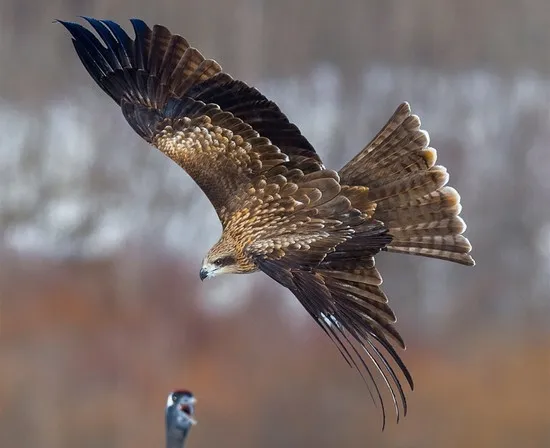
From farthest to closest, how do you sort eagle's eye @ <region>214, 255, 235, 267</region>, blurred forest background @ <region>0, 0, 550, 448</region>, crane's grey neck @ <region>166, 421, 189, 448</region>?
1. blurred forest background @ <region>0, 0, 550, 448</region>
2. crane's grey neck @ <region>166, 421, 189, 448</region>
3. eagle's eye @ <region>214, 255, 235, 267</region>

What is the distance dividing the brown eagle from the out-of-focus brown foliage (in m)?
0.75

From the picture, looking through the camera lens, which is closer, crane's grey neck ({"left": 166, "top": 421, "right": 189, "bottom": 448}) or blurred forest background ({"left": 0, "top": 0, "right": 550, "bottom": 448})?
crane's grey neck ({"left": 166, "top": 421, "right": 189, "bottom": 448})

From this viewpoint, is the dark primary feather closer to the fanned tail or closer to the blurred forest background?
the fanned tail

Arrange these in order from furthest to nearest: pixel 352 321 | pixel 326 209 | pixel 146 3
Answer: pixel 146 3 < pixel 326 209 < pixel 352 321

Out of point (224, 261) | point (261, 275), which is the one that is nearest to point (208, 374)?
point (261, 275)

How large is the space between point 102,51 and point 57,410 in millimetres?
1099

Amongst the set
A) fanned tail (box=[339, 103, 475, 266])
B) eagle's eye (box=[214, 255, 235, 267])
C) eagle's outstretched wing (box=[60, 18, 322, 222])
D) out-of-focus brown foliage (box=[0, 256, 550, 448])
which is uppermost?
eagle's outstretched wing (box=[60, 18, 322, 222])

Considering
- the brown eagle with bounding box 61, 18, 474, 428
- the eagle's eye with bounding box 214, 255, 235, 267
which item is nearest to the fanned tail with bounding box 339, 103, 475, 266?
the brown eagle with bounding box 61, 18, 474, 428

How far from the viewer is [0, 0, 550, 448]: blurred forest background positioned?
208cm

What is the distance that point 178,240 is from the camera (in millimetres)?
2100

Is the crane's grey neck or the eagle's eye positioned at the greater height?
the eagle's eye

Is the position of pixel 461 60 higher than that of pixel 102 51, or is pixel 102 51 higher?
pixel 461 60

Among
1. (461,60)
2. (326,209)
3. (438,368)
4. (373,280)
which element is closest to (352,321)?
(373,280)

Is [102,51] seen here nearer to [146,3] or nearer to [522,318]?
[146,3]
